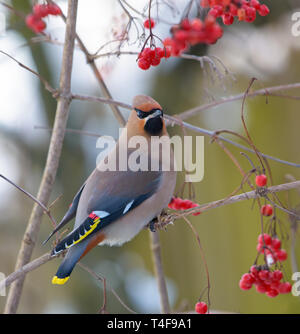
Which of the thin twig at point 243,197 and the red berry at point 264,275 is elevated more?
the thin twig at point 243,197

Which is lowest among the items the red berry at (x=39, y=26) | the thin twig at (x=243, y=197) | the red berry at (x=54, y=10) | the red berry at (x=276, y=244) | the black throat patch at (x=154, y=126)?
the thin twig at (x=243, y=197)

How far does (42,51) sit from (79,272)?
180cm

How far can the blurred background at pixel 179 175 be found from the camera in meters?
4.17

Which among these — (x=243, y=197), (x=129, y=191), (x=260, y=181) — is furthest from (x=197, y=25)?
(x=129, y=191)

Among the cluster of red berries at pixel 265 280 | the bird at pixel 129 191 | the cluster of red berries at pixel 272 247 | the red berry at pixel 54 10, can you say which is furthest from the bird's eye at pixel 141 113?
the cluster of red berries at pixel 265 280

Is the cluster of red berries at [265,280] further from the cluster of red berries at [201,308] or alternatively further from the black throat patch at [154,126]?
the black throat patch at [154,126]

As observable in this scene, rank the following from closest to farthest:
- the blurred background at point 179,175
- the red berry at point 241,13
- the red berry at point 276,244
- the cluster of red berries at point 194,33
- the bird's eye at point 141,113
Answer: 1. the cluster of red berries at point 194,33
2. the red berry at point 241,13
3. the red berry at point 276,244
4. the bird's eye at point 141,113
5. the blurred background at point 179,175

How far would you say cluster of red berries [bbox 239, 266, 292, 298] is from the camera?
2.08m

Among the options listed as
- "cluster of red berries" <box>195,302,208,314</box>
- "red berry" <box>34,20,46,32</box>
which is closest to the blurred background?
"red berry" <box>34,20,46,32</box>

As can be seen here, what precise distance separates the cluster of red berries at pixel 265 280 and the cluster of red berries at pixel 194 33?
1.11 meters

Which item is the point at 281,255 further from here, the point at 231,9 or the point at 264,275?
the point at 231,9

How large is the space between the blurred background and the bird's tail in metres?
1.99

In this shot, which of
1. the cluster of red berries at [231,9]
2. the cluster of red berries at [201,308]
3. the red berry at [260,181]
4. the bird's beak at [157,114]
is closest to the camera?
the cluster of red berries at [231,9]

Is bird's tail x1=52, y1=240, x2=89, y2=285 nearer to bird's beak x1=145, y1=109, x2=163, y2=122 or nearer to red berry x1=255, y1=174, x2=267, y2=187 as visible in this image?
bird's beak x1=145, y1=109, x2=163, y2=122
